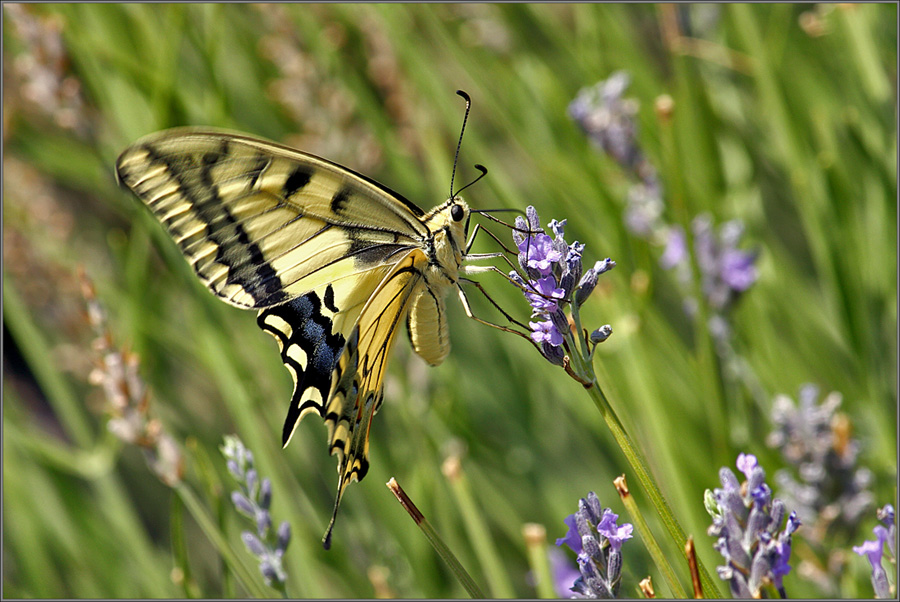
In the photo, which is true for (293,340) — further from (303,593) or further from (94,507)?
(94,507)

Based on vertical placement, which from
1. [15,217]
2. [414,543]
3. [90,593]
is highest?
[15,217]

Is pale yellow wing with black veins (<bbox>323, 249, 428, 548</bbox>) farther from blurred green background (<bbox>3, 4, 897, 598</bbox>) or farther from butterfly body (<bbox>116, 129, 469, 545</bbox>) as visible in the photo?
blurred green background (<bbox>3, 4, 897, 598</bbox>)

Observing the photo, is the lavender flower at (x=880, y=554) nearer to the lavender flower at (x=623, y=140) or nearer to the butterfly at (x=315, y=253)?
the butterfly at (x=315, y=253)

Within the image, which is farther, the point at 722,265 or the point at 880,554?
the point at 722,265

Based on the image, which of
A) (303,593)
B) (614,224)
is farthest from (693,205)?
(303,593)

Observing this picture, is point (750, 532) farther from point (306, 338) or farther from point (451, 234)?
point (306, 338)

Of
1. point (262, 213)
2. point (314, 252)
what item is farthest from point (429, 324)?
point (262, 213)
